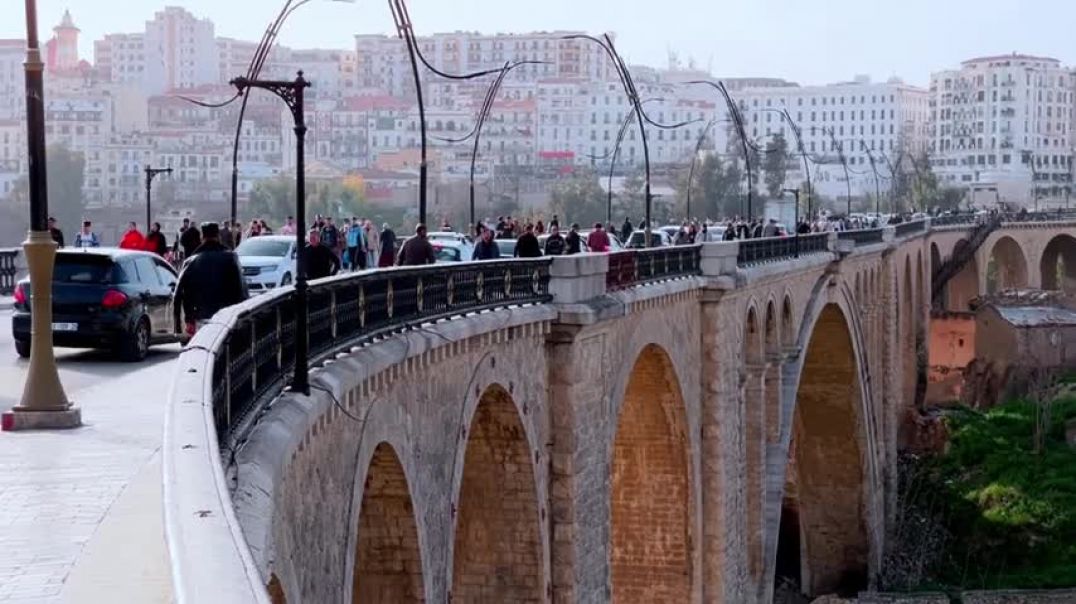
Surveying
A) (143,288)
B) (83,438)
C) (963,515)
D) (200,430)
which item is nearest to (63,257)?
(143,288)

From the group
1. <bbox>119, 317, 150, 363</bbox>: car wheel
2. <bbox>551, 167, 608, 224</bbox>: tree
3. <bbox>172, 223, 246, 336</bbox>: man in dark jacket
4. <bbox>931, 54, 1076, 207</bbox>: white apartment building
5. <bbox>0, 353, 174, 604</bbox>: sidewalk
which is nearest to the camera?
<bbox>0, 353, 174, 604</bbox>: sidewalk

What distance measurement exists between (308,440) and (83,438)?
56.8 inches

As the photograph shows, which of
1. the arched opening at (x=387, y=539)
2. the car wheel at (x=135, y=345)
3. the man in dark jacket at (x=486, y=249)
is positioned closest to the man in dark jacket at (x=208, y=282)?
the arched opening at (x=387, y=539)

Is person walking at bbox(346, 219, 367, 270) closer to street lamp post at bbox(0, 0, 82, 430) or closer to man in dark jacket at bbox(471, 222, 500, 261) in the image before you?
man in dark jacket at bbox(471, 222, 500, 261)

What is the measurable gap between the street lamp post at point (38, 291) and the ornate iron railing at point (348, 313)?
1.54 metres

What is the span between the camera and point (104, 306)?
16.2 m

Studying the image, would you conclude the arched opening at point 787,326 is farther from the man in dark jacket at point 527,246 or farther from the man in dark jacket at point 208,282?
the man in dark jacket at point 208,282

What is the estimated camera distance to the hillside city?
12888cm

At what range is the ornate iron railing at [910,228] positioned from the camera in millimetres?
58834

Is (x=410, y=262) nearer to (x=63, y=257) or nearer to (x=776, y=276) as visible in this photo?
(x=63, y=257)

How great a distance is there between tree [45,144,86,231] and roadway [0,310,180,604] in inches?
2309

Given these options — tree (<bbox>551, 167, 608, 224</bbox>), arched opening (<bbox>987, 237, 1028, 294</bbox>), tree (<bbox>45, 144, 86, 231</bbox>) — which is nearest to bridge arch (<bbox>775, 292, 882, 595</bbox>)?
tree (<bbox>45, 144, 86, 231</bbox>)

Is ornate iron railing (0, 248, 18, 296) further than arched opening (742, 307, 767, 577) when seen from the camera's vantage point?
Yes

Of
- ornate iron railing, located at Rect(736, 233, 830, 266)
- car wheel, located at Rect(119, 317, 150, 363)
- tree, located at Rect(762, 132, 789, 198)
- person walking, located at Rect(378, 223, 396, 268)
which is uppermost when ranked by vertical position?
tree, located at Rect(762, 132, 789, 198)
